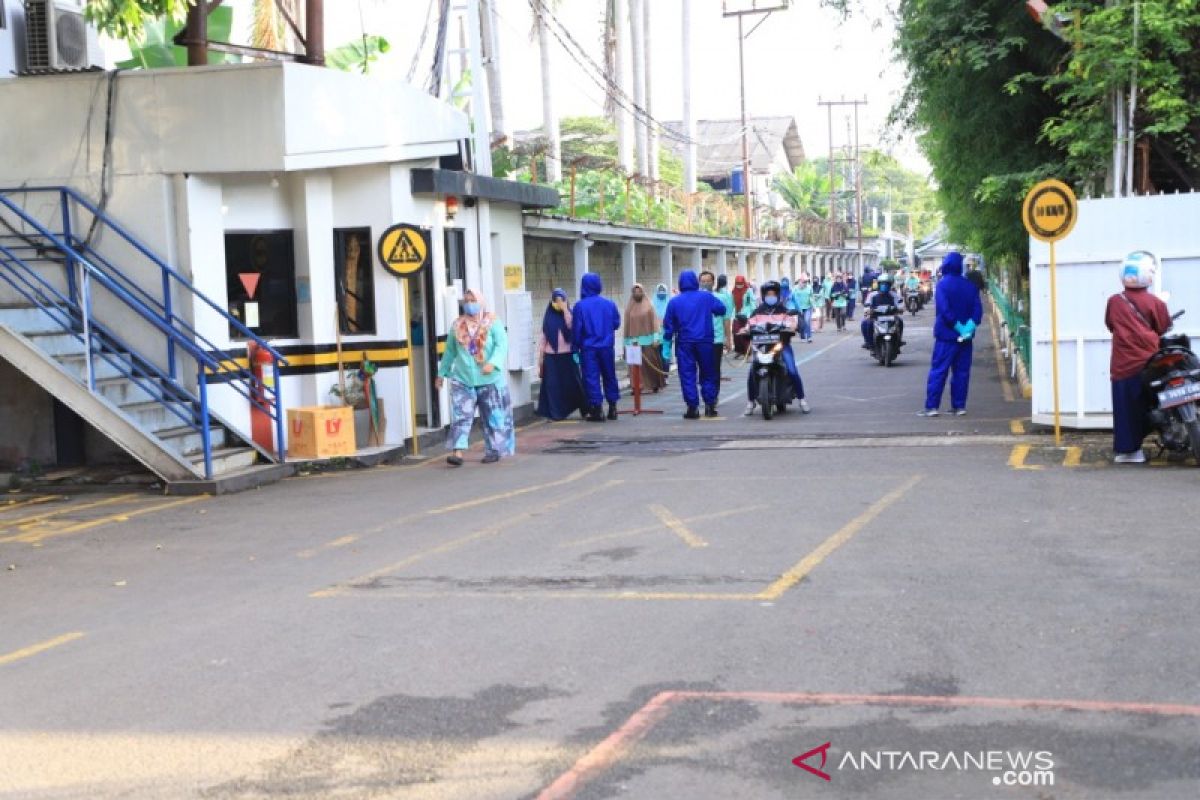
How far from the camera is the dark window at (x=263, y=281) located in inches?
613

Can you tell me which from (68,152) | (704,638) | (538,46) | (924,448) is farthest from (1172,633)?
(538,46)

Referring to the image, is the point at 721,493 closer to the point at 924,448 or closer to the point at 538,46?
the point at 924,448

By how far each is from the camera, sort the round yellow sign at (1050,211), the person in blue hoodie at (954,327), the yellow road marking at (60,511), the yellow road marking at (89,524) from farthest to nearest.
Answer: the person in blue hoodie at (954,327) → the round yellow sign at (1050,211) → the yellow road marking at (60,511) → the yellow road marking at (89,524)

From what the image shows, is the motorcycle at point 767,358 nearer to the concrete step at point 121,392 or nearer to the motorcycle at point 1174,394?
the motorcycle at point 1174,394

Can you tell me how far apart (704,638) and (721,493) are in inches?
195

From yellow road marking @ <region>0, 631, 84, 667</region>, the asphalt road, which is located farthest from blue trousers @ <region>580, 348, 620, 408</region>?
yellow road marking @ <region>0, 631, 84, 667</region>

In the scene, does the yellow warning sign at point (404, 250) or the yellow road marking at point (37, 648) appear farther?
the yellow warning sign at point (404, 250)

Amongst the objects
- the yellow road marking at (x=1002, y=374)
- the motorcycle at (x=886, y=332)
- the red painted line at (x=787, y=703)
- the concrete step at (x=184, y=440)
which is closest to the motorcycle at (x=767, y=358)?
the yellow road marking at (x=1002, y=374)

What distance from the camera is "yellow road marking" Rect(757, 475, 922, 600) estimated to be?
26.1ft

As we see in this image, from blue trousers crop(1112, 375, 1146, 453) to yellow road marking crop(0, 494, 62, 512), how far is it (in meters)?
9.94

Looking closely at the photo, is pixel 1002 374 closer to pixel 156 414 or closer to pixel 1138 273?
pixel 1138 273

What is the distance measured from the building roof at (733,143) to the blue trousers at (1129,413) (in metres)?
69.7

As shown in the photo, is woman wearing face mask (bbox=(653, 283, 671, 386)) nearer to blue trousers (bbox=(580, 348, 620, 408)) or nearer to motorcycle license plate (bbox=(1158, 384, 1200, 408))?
blue trousers (bbox=(580, 348, 620, 408))

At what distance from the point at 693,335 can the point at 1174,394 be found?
7.99m
